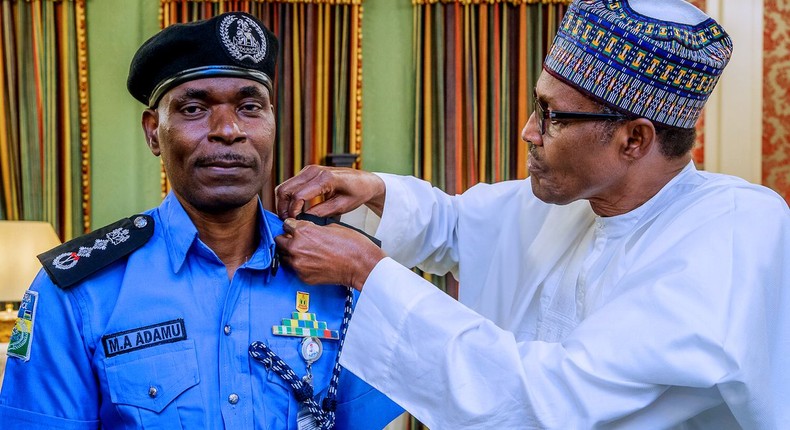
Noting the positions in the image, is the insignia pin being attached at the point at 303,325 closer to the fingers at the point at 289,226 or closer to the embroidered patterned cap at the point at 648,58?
the fingers at the point at 289,226

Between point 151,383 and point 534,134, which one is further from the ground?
point 534,134

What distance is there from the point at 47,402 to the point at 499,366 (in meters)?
0.76

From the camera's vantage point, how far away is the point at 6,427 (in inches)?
52.2

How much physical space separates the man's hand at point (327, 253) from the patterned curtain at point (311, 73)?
8.88 ft

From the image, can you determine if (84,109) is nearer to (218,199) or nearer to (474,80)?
(474,80)

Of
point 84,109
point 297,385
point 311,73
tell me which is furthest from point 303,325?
point 84,109

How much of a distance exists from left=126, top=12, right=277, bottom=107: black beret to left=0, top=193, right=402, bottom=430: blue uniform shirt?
0.24 meters

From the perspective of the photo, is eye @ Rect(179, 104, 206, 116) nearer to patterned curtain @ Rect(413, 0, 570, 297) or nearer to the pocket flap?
the pocket flap

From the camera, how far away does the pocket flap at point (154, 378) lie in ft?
4.44

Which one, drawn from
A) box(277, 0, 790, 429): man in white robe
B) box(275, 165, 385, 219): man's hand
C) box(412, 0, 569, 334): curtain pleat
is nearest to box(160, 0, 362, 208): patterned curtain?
box(412, 0, 569, 334): curtain pleat

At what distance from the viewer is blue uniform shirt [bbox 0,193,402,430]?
1328 mm

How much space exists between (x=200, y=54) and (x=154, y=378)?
0.56 m

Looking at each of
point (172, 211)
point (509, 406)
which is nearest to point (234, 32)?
point (172, 211)

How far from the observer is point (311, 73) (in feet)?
14.4
